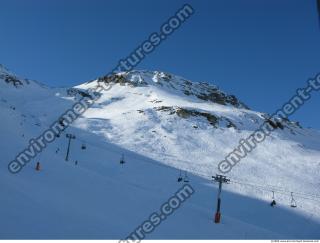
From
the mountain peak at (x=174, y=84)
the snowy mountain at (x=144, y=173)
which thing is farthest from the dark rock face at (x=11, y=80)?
the mountain peak at (x=174, y=84)

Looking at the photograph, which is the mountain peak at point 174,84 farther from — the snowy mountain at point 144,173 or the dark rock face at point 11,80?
the dark rock face at point 11,80

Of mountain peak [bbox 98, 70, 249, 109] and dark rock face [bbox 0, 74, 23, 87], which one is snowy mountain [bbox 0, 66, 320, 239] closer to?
dark rock face [bbox 0, 74, 23, 87]

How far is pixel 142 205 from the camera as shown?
2162 cm

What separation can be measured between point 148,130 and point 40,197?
145 ft

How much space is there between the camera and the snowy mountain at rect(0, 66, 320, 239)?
49.5 ft

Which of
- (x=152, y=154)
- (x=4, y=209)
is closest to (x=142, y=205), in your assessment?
(x=4, y=209)

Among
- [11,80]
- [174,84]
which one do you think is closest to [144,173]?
[11,80]

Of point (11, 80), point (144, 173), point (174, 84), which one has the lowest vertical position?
point (144, 173)

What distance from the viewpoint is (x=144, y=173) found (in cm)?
3769

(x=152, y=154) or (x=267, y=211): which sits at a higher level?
(x=152, y=154)

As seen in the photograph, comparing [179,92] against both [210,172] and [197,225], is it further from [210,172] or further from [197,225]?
[197,225]

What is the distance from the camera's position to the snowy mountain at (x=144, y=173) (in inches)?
594

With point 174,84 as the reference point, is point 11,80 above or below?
below

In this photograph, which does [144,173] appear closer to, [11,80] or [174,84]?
[11,80]
